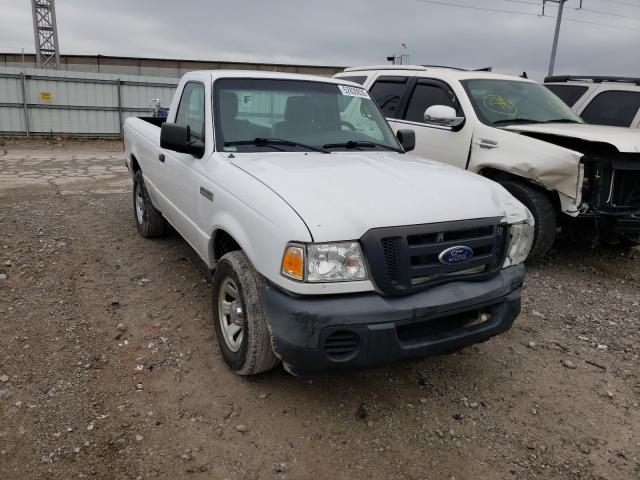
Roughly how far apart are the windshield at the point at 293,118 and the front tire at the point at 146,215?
2129 millimetres

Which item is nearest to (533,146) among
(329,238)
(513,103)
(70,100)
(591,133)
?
(591,133)

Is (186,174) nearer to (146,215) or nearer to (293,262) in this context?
(293,262)

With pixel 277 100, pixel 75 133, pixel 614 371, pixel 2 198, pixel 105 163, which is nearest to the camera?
pixel 614 371

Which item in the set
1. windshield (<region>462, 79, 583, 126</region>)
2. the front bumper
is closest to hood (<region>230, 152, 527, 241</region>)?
the front bumper

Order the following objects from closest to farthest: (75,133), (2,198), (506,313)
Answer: (506,313), (2,198), (75,133)

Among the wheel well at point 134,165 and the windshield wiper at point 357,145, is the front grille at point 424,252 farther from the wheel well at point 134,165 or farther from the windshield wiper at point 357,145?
the wheel well at point 134,165

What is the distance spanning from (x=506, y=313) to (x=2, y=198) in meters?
7.71

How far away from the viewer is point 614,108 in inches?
300

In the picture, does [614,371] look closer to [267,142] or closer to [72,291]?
[267,142]

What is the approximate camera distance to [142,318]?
13.0 feet

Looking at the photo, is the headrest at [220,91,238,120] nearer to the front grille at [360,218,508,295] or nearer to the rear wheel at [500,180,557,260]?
the front grille at [360,218,508,295]

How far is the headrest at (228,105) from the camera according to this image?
12.1 feet

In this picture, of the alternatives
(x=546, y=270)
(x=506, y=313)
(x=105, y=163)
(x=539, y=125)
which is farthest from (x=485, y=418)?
(x=105, y=163)

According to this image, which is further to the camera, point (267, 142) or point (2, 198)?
point (2, 198)
